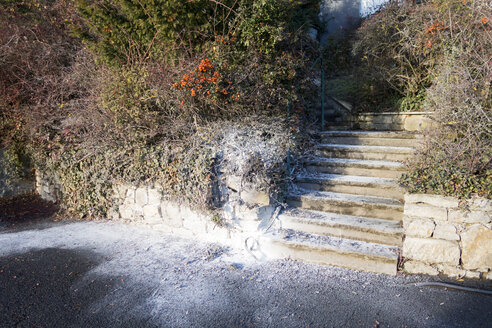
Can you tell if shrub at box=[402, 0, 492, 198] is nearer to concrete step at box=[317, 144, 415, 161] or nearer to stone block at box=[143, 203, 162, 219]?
concrete step at box=[317, 144, 415, 161]

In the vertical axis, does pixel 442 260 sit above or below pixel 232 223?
below

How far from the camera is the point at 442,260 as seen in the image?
10.4 feet

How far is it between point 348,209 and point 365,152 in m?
1.36

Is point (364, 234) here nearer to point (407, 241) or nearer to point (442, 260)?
point (407, 241)

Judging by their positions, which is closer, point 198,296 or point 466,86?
point 198,296

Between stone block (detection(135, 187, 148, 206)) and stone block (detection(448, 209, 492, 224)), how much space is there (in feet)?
13.2

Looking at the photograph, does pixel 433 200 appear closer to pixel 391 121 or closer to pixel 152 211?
pixel 391 121

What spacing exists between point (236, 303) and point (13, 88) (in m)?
6.50

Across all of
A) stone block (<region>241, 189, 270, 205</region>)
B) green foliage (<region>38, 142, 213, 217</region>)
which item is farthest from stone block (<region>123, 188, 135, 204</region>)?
stone block (<region>241, 189, 270, 205</region>)

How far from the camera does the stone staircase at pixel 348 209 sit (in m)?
3.47

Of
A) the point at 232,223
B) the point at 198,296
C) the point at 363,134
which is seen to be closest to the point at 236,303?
the point at 198,296

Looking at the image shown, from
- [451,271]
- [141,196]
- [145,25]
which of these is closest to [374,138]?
[451,271]

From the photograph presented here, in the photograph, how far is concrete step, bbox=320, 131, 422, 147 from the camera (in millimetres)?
5062

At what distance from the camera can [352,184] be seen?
4.25 m
